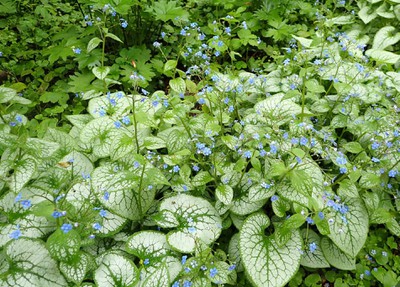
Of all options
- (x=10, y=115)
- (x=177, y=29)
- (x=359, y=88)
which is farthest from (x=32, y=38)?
(x=359, y=88)

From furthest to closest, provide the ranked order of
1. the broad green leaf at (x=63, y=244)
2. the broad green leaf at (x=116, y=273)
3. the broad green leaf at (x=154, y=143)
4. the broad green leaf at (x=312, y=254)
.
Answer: the broad green leaf at (x=312, y=254), the broad green leaf at (x=154, y=143), the broad green leaf at (x=116, y=273), the broad green leaf at (x=63, y=244)

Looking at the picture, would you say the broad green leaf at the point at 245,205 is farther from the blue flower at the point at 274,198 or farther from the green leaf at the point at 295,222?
the green leaf at the point at 295,222

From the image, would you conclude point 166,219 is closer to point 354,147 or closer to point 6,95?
point 354,147

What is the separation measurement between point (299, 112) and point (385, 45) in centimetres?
187

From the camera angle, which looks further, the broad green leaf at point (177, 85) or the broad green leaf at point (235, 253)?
the broad green leaf at point (177, 85)

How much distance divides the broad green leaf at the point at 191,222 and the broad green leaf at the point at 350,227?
25.9 inches

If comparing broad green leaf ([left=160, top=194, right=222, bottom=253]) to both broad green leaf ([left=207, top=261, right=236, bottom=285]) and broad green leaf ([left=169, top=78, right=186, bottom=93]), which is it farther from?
broad green leaf ([left=169, top=78, right=186, bottom=93])

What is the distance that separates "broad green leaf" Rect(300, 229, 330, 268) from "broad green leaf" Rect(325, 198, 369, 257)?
0.15 meters

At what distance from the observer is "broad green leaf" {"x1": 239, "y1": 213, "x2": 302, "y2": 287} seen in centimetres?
211

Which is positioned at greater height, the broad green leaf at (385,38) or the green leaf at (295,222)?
the green leaf at (295,222)

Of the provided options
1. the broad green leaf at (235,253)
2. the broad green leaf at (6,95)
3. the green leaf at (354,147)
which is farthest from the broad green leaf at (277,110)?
the broad green leaf at (6,95)

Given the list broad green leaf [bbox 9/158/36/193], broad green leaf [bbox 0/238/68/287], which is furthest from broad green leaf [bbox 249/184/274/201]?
broad green leaf [bbox 9/158/36/193]

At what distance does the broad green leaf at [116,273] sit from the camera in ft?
6.60

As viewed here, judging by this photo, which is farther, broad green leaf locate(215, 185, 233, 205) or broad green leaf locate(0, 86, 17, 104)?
broad green leaf locate(0, 86, 17, 104)
